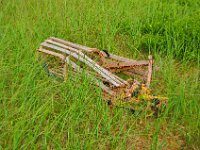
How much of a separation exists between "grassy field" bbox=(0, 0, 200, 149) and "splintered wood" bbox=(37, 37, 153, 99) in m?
0.15

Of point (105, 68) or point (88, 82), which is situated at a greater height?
point (105, 68)

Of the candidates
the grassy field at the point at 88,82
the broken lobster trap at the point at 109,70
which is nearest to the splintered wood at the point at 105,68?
the broken lobster trap at the point at 109,70

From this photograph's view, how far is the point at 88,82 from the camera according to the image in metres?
3.96

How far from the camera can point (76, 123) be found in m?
3.47

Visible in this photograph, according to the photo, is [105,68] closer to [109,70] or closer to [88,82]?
[109,70]

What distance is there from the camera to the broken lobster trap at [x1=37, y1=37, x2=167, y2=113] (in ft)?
12.5

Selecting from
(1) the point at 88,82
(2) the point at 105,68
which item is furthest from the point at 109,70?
(1) the point at 88,82

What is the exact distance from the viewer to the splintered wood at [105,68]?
3.87 m

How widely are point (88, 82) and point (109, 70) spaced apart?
1.50 feet

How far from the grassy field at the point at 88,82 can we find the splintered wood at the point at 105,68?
149 mm

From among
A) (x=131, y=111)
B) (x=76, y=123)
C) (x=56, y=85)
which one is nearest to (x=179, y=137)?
(x=131, y=111)

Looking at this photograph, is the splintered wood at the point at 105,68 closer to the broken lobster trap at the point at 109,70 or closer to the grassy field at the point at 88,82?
the broken lobster trap at the point at 109,70

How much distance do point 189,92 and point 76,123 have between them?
4.71 feet

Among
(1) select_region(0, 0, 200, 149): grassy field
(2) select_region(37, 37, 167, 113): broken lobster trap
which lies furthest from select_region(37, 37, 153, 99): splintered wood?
(1) select_region(0, 0, 200, 149): grassy field
